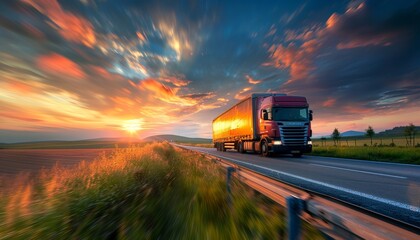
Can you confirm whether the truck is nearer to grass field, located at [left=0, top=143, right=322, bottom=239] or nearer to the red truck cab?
the red truck cab

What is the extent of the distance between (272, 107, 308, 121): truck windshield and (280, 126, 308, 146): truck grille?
0.71 m

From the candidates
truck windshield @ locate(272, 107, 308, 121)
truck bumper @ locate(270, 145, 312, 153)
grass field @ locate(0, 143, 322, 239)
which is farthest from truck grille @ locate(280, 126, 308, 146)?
grass field @ locate(0, 143, 322, 239)

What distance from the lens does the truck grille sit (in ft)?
48.0

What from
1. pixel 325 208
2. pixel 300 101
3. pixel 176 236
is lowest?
pixel 176 236

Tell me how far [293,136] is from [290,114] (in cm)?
154

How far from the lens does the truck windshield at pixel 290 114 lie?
1505cm

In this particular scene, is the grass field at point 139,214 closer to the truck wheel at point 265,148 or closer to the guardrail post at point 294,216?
the guardrail post at point 294,216

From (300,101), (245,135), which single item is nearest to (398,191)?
(300,101)

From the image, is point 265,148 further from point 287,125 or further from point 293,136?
point 287,125

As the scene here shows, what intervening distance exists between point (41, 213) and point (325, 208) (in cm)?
414

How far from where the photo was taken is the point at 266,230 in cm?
306

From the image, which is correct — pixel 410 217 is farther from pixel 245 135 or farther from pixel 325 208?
pixel 245 135

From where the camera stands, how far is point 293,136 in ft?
48.1

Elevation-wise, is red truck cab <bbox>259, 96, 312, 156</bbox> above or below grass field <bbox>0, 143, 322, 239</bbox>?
above
